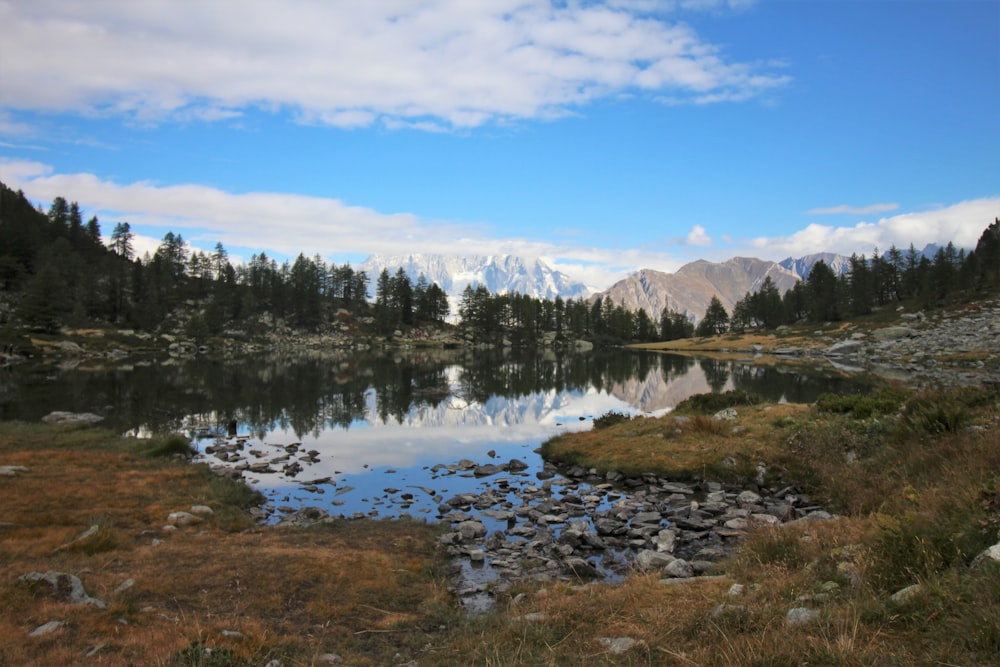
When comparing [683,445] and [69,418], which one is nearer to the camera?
[683,445]

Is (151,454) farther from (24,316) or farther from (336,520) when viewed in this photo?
(24,316)

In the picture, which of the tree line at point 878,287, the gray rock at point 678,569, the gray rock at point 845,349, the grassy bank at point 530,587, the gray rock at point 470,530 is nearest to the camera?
the grassy bank at point 530,587

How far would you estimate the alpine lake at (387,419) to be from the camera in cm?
2002

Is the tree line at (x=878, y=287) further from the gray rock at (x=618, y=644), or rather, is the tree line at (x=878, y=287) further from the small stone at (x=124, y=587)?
the small stone at (x=124, y=587)

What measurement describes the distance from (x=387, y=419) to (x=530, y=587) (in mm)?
29547

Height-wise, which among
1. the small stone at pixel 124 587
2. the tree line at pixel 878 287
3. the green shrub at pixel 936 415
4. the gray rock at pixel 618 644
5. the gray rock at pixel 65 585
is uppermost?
the tree line at pixel 878 287

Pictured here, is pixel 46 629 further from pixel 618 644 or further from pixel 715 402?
pixel 715 402

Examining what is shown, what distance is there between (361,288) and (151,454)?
162982 millimetres

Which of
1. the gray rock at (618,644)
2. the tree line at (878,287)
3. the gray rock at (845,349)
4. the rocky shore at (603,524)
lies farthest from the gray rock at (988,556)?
the tree line at (878,287)

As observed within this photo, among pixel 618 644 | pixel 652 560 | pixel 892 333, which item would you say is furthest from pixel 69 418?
pixel 892 333

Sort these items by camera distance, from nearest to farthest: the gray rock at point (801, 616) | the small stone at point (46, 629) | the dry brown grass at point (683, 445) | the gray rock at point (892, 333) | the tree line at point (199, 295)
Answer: the gray rock at point (801, 616), the small stone at point (46, 629), the dry brown grass at point (683, 445), the gray rock at point (892, 333), the tree line at point (199, 295)

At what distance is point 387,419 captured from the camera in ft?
129

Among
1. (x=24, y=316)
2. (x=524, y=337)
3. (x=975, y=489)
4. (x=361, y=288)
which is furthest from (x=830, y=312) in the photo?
(x=24, y=316)

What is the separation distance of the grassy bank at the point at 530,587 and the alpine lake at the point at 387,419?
2.47 metres
